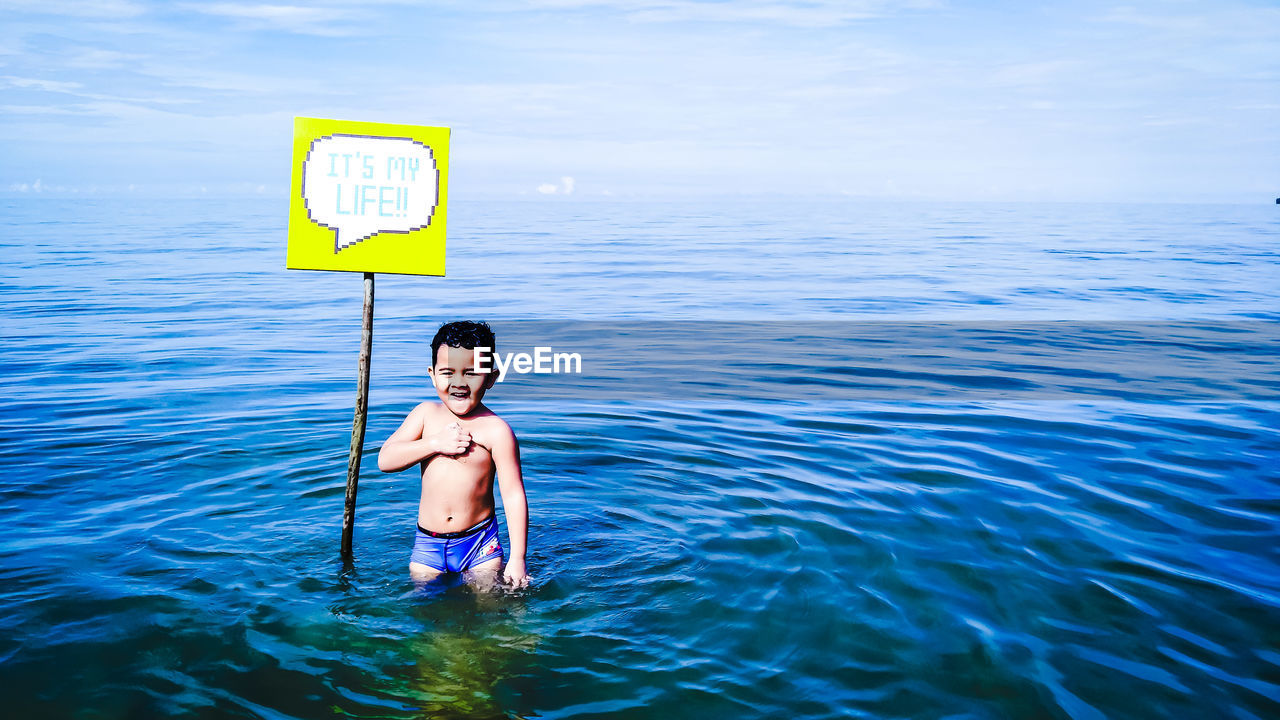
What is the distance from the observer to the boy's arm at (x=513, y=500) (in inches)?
197

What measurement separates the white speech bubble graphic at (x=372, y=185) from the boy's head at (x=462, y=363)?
61 cm

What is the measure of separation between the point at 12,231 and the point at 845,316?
41.3m

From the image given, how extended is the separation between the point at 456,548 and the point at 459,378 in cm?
103

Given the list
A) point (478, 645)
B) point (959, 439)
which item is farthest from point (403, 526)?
point (959, 439)

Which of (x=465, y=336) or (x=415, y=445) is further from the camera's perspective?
(x=415, y=445)

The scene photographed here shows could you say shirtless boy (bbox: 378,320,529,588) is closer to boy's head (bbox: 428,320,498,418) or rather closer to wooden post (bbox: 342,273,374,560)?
boy's head (bbox: 428,320,498,418)

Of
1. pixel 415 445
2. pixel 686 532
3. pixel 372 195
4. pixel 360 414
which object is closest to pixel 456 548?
pixel 415 445

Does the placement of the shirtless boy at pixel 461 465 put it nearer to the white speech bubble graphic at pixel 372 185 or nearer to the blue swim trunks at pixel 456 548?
the blue swim trunks at pixel 456 548

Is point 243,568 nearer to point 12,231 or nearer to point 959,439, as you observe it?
point 959,439

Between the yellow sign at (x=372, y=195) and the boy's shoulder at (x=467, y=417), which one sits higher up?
the yellow sign at (x=372, y=195)

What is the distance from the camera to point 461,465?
520 centimetres

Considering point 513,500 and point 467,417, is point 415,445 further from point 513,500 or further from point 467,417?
point 513,500

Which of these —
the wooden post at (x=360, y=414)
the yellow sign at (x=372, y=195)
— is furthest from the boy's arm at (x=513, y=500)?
the yellow sign at (x=372, y=195)

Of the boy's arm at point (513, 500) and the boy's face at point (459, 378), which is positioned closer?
the boy's face at point (459, 378)
